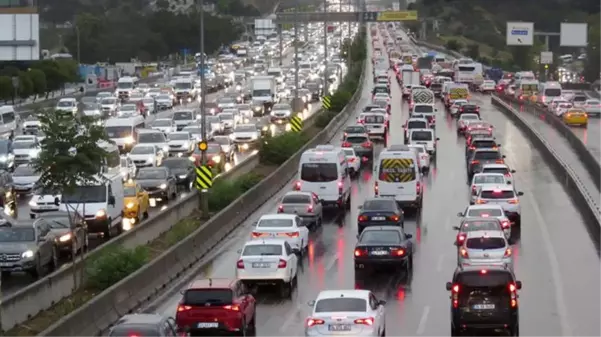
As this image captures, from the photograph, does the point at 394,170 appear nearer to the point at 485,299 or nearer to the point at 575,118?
the point at 485,299

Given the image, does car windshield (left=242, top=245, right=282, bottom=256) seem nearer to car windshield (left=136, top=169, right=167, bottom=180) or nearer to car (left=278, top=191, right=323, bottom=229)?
car (left=278, top=191, right=323, bottom=229)

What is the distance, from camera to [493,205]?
133ft

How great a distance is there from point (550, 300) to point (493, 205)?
9.24 meters

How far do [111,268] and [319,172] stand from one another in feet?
53.1

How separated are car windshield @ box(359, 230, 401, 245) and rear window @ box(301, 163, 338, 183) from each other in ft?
40.6

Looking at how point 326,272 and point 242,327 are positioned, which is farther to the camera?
point 326,272

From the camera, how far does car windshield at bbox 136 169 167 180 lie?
5046cm

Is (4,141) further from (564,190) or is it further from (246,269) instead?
(246,269)

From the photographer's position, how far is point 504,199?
43562 mm

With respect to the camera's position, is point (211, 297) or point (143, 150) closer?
point (211, 297)

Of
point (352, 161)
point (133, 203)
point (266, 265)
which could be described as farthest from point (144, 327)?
point (352, 161)

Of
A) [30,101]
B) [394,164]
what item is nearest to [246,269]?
[394,164]

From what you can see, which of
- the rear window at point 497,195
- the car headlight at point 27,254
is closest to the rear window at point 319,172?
the rear window at point 497,195

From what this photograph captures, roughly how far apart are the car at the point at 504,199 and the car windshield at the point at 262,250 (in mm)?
12527
